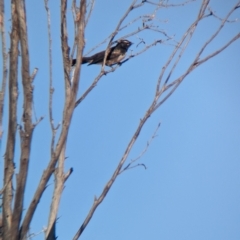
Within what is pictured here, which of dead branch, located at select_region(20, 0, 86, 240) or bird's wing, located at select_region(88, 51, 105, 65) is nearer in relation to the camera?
dead branch, located at select_region(20, 0, 86, 240)

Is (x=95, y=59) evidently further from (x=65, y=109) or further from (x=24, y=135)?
(x=24, y=135)

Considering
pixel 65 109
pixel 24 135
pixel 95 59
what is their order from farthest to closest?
pixel 95 59
pixel 65 109
pixel 24 135

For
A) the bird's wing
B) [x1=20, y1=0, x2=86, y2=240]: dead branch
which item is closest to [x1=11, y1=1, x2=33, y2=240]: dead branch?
[x1=20, y1=0, x2=86, y2=240]: dead branch

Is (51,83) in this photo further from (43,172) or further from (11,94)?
(43,172)

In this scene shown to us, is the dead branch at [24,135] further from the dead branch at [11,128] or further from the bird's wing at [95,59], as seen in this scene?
the bird's wing at [95,59]

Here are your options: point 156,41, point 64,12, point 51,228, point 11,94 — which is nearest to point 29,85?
point 11,94

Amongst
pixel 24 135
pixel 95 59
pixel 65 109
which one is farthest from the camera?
pixel 95 59

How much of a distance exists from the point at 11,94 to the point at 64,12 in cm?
48

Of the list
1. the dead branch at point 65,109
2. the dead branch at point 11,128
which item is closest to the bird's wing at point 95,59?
the dead branch at point 65,109

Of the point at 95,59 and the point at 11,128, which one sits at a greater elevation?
the point at 95,59

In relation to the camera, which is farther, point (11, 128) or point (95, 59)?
point (95, 59)

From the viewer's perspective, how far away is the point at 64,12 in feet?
7.45

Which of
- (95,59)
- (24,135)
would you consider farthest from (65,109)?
(95,59)

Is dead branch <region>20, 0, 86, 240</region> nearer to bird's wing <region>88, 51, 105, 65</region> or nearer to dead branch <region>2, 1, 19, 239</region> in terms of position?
dead branch <region>2, 1, 19, 239</region>
